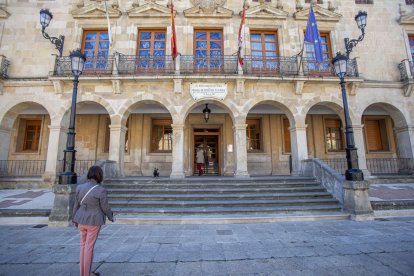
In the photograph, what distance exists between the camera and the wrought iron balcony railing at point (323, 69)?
11.2 metres

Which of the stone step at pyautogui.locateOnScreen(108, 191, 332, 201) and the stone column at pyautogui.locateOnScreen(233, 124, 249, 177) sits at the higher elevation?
→ the stone column at pyautogui.locateOnScreen(233, 124, 249, 177)

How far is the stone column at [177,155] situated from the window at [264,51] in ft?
17.0

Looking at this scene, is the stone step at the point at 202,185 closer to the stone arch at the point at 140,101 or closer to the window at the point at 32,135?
the stone arch at the point at 140,101

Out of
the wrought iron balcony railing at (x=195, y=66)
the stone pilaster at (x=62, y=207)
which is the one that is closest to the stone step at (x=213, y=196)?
the stone pilaster at (x=62, y=207)

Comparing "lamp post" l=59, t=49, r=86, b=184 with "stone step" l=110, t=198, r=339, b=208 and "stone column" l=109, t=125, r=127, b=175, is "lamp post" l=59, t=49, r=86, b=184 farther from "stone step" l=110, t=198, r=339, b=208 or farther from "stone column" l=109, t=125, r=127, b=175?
"stone column" l=109, t=125, r=127, b=175

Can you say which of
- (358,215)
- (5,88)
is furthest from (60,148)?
(358,215)

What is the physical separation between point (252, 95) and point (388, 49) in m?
9.09

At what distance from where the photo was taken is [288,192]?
8047 mm

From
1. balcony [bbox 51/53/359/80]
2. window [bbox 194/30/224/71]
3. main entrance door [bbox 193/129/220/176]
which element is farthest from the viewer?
main entrance door [bbox 193/129/220/176]

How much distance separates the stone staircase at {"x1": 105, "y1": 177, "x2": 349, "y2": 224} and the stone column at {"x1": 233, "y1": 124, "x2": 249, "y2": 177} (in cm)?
115

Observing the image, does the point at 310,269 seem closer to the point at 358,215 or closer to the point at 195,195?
the point at 358,215

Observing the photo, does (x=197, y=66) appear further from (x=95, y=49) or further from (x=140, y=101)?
(x=95, y=49)

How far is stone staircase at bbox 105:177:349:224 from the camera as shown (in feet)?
21.1

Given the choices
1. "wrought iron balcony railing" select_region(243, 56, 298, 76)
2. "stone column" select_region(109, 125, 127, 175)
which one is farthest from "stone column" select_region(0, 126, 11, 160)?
"wrought iron balcony railing" select_region(243, 56, 298, 76)
